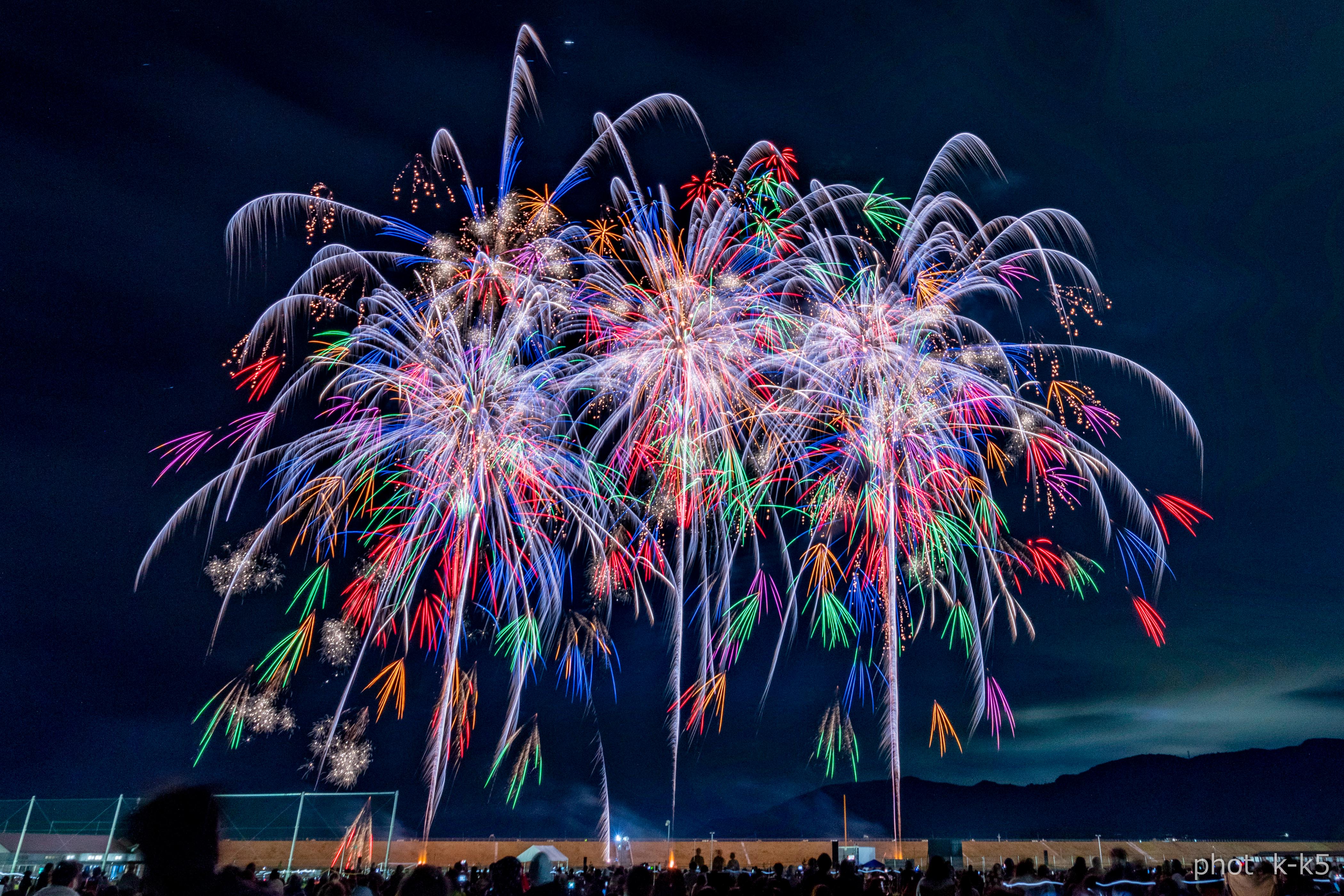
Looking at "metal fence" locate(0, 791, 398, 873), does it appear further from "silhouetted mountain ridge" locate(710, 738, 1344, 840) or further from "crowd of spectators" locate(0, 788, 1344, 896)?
"silhouetted mountain ridge" locate(710, 738, 1344, 840)

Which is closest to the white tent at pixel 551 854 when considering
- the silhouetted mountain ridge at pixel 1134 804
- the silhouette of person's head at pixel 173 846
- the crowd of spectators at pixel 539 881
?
the crowd of spectators at pixel 539 881

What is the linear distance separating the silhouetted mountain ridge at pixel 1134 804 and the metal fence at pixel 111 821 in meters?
133

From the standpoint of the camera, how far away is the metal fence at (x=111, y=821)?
19.4 metres

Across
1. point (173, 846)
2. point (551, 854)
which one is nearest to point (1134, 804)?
point (551, 854)

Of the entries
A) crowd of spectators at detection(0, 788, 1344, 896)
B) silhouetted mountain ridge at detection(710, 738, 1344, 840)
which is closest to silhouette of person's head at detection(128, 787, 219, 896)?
crowd of spectators at detection(0, 788, 1344, 896)

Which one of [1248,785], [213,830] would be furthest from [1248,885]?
[1248,785]

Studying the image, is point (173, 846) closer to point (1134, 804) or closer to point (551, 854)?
point (551, 854)

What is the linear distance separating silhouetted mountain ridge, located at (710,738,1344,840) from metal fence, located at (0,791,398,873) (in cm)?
13313

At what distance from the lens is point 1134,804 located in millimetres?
176250

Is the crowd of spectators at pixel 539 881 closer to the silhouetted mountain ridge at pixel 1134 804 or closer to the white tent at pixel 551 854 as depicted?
the white tent at pixel 551 854

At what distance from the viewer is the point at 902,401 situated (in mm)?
21062

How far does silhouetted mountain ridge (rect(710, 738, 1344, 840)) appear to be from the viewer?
152250 mm

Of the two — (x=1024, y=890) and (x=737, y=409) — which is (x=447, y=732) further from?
(x=1024, y=890)

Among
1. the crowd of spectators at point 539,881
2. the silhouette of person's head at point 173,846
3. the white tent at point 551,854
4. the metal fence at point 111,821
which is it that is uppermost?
the silhouette of person's head at point 173,846
